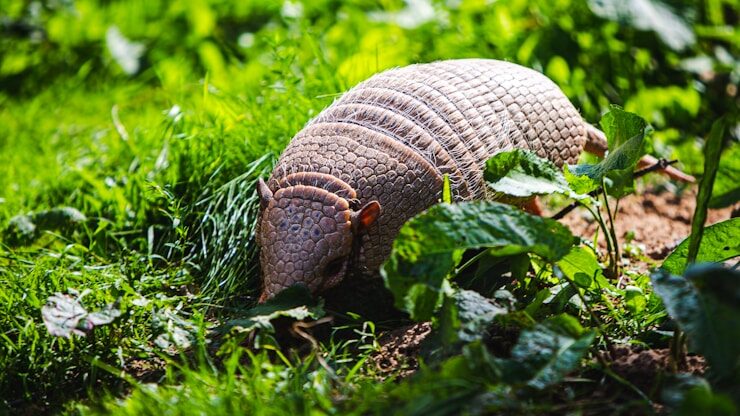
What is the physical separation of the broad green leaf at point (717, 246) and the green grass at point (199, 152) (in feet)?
0.61

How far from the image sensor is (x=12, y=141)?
5324 mm

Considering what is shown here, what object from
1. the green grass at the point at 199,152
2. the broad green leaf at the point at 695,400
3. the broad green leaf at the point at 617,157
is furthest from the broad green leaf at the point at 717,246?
the broad green leaf at the point at 695,400

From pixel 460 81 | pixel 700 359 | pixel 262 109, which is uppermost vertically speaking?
pixel 460 81

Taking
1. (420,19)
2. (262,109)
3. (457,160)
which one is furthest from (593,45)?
(457,160)

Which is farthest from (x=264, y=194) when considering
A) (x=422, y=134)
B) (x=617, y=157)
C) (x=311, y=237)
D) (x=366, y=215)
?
(x=617, y=157)

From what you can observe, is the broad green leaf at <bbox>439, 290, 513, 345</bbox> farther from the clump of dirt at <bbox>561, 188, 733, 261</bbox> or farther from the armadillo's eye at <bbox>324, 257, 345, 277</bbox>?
the clump of dirt at <bbox>561, 188, 733, 261</bbox>

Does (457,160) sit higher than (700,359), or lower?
higher

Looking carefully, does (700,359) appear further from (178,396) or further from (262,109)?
(262,109)

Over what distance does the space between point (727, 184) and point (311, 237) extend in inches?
51.3

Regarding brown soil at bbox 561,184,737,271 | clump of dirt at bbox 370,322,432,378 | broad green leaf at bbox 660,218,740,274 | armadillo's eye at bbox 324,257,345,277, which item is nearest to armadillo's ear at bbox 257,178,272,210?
armadillo's eye at bbox 324,257,345,277

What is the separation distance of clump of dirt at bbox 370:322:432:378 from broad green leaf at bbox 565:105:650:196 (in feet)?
2.40

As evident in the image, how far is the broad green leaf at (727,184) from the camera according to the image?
2.40 meters

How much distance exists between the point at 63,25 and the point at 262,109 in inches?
123

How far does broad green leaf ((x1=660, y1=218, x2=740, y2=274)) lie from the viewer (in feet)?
9.29
